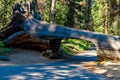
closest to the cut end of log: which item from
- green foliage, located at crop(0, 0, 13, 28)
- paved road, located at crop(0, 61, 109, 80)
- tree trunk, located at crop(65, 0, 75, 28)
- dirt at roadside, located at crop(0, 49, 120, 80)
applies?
dirt at roadside, located at crop(0, 49, 120, 80)

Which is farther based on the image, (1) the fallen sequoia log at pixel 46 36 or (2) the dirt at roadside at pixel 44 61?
(1) the fallen sequoia log at pixel 46 36

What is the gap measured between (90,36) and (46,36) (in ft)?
9.27

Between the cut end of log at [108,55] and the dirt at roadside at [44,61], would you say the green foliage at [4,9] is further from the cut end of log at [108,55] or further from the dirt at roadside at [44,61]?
the cut end of log at [108,55]

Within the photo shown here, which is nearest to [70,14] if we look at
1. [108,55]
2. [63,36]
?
[63,36]

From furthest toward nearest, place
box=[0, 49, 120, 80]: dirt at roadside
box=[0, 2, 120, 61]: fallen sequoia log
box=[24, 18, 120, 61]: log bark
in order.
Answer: box=[0, 2, 120, 61]: fallen sequoia log, box=[24, 18, 120, 61]: log bark, box=[0, 49, 120, 80]: dirt at roadside

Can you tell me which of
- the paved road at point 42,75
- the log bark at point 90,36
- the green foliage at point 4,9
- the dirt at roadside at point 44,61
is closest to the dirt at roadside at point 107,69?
the dirt at roadside at point 44,61

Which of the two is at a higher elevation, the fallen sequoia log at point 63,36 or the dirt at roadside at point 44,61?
the fallen sequoia log at point 63,36

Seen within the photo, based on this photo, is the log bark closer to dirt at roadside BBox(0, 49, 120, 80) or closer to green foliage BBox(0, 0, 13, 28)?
dirt at roadside BBox(0, 49, 120, 80)

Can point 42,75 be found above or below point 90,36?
below

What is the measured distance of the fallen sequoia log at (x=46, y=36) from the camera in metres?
18.0

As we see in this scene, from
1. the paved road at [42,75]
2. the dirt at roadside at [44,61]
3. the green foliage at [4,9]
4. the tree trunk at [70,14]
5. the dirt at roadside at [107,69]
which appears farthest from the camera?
the green foliage at [4,9]

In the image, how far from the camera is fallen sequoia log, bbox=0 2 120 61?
18047 millimetres

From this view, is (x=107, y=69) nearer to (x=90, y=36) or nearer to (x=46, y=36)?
(x=90, y=36)

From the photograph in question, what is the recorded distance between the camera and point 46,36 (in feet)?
65.1
